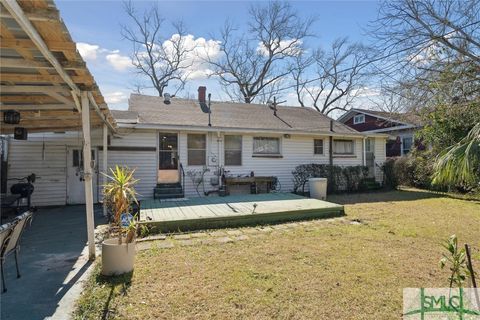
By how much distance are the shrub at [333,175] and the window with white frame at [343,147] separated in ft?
→ 3.41

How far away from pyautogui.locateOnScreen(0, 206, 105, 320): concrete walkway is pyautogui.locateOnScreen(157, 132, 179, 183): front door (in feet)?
11.5

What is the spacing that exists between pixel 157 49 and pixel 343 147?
18.7 m

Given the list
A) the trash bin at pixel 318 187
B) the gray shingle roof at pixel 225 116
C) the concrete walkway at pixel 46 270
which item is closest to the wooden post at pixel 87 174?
the concrete walkway at pixel 46 270

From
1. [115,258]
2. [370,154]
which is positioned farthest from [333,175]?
[115,258]

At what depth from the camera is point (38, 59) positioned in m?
3.59

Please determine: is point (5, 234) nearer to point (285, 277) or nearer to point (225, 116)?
point (285, 277)

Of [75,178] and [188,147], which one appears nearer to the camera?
[75,178]

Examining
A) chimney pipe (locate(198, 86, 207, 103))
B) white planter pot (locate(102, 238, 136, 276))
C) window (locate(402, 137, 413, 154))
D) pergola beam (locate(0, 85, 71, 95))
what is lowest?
white planter pot (locate(102, 238, 136, 276))

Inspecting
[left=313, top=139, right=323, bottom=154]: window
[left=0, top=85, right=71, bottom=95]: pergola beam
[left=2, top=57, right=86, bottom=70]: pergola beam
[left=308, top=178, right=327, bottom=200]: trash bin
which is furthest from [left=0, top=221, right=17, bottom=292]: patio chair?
[left=313, top=139, right=323, bottom=154]: window

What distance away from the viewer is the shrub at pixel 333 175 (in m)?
12.5

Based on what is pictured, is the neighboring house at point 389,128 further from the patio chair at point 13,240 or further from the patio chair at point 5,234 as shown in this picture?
the patio chair at point 5,234

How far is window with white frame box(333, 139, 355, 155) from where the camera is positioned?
1395 cm

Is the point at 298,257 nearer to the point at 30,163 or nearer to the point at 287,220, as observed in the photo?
the point at 287,220

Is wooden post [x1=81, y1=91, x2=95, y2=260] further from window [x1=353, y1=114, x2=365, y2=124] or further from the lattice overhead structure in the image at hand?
window [x1=353, y1=114, x2=365, y2=124]
